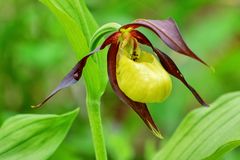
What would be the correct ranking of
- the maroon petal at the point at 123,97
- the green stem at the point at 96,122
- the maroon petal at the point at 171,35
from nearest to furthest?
the maroon petal at the point at 171,35, the maroon petal at the point at 123,97, the green stem at the point at 96,122

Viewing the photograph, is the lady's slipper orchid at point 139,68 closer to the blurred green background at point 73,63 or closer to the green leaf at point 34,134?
the green leaf at point 34,134

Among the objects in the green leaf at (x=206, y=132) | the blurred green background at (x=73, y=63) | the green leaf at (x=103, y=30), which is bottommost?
the blurred green background at (x=73, y=63)

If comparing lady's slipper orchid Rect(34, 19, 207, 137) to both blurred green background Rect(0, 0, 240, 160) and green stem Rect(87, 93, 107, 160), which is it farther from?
blurred green background Rect(0, 0, 240, 160)

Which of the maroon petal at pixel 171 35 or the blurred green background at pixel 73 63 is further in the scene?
the blurred green background at pixel 73 63

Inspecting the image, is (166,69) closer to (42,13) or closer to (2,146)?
(2,146)

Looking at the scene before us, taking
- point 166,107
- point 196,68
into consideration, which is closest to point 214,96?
point 196,68

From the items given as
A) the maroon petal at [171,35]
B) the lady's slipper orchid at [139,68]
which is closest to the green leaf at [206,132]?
the lady's slipper orchid at [139,68]

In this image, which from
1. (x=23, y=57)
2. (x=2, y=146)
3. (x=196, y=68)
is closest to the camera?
(x=2, y=146)
